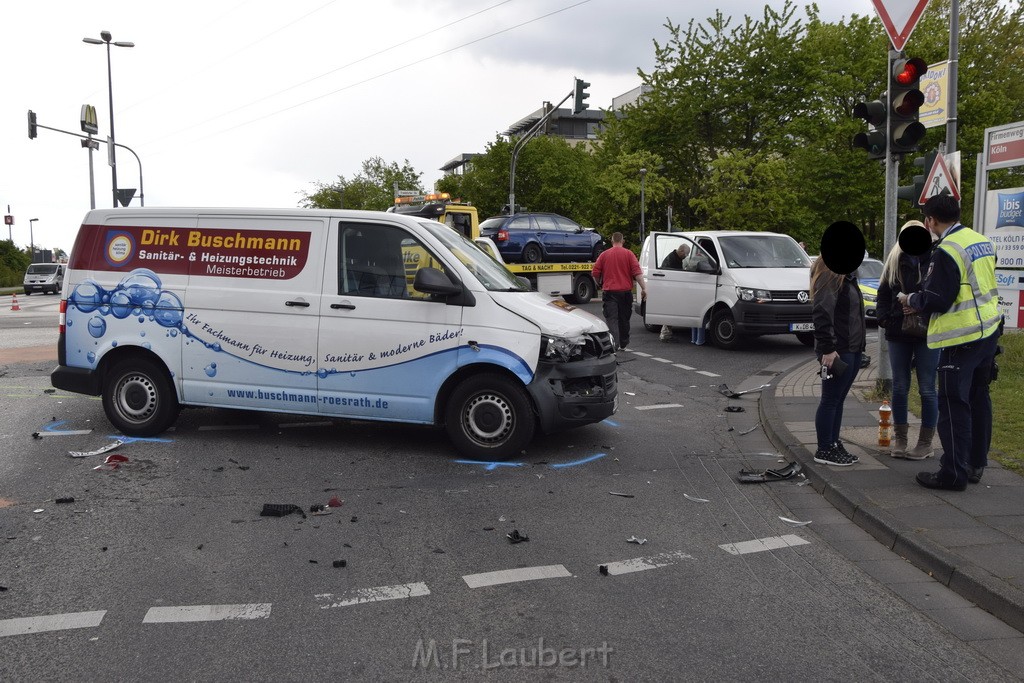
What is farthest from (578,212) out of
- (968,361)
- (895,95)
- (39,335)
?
(968,361)

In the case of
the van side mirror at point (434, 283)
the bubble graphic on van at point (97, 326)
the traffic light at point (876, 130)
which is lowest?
the bubble graphic on van at point (97, 326)

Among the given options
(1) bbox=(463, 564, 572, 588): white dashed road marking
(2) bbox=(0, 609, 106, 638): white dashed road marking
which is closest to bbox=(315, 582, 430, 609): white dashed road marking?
(1) bbox=(463, 564, 572, 588): white dashed road marking

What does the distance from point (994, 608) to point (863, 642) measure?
797mm

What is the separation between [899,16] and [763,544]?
5896mm

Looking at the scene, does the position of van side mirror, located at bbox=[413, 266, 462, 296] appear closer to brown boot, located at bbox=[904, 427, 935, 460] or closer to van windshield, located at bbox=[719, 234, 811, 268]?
brown boot, located at bbox=[904, 427, 935, 460]

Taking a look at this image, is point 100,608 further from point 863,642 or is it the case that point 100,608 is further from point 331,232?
point 331,232

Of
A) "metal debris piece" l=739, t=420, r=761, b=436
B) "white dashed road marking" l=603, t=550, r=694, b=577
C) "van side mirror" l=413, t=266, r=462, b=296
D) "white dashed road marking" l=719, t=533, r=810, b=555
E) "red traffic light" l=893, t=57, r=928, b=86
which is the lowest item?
"white dashed road marking" l=719, t=533, r=810, b=555

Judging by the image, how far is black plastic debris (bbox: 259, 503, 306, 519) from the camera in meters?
5.60

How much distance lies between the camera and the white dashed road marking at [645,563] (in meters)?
4.69

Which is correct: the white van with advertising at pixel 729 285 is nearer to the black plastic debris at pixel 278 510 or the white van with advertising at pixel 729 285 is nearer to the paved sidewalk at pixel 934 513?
the paved sidewalk at pixel 934 513

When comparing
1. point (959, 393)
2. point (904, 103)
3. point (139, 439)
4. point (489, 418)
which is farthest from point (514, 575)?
point (904, 103)

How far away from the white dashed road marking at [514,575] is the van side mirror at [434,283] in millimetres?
2835

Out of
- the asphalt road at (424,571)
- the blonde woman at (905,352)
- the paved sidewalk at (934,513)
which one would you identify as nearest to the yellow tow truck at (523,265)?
the paved sidewalk at (934,513)

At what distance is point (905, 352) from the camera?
6.87 meters
